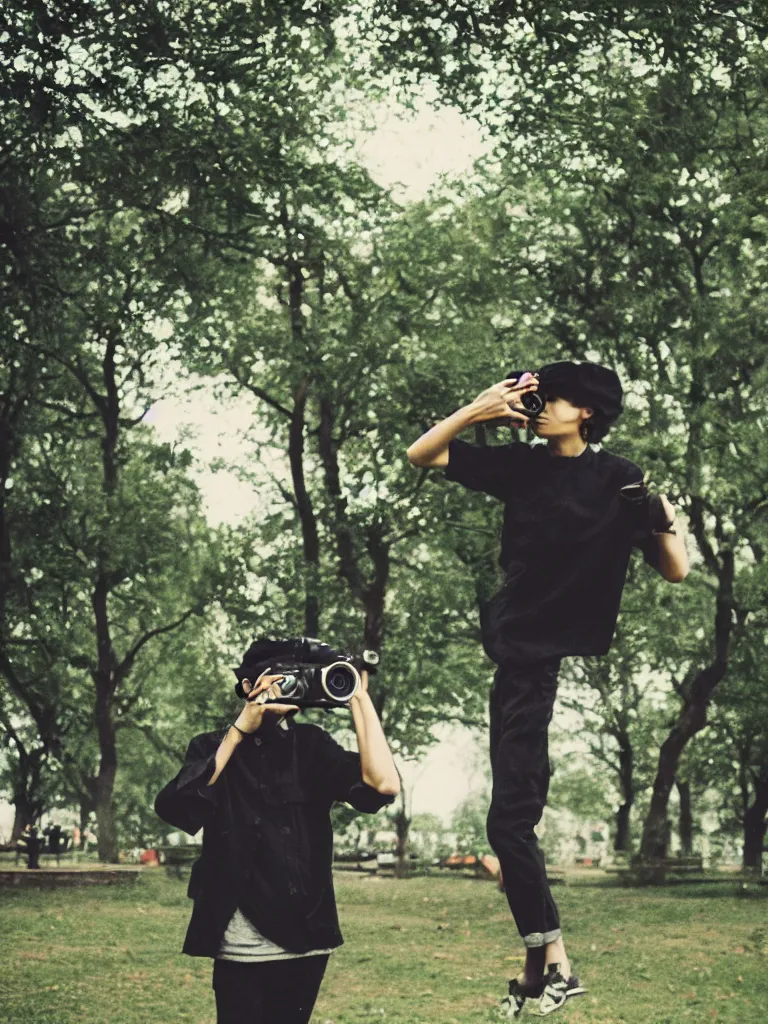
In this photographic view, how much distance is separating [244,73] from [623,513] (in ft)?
27.4

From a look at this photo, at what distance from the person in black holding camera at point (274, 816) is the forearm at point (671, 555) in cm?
125

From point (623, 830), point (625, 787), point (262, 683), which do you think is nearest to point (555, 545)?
point (262, 683)

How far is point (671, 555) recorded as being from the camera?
15.5 feet

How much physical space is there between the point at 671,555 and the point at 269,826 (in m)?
1.96

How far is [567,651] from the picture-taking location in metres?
4.39

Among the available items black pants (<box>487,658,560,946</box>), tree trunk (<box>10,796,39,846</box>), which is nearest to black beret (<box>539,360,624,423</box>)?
black pants (<box>487,658,560,946</box>)

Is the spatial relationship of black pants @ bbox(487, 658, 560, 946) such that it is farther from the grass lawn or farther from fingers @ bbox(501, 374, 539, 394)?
the grass lawn

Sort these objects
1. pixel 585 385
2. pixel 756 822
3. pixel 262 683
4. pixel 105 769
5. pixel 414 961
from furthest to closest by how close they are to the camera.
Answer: pixel 756 822 → pixel 105 769 → pixel 414 961 → pixel 262 683 → pixel 585 385

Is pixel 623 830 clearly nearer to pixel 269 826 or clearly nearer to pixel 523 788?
pixel 269 826

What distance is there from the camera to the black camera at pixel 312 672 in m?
4.96

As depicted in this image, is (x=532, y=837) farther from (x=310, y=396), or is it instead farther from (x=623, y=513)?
(x=310, y=396)

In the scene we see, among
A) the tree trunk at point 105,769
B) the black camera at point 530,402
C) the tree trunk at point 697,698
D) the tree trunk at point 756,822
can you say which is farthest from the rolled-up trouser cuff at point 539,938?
the tree trunk at point 756,822

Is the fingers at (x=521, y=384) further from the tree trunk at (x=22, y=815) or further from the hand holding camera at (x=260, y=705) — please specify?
the tree trunk at (x=22, y=815)

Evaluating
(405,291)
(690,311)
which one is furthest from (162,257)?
(690,311)
